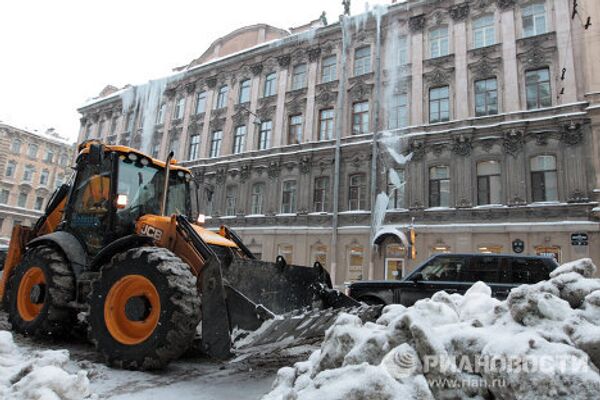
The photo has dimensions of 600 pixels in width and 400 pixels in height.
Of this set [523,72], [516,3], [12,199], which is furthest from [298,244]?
[12,199]

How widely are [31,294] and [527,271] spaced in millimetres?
8663

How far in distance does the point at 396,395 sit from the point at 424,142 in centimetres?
1758

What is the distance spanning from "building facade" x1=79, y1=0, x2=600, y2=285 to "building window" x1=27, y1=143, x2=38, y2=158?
3811cm

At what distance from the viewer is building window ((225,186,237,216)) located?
80.3 feet

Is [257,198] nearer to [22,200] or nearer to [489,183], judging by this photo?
[489,183]

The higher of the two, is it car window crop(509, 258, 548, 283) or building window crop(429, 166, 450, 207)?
building window crop(429, 166, 450, 207)

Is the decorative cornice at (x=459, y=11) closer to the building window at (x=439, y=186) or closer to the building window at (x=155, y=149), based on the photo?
the building window at (x=439, y=186)

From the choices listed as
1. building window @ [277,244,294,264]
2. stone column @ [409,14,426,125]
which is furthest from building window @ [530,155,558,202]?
building window @ [277,244,294,264]

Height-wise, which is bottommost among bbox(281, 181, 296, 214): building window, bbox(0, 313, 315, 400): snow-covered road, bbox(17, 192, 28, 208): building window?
bbox(0, 313, 315, 400): snow-covered road

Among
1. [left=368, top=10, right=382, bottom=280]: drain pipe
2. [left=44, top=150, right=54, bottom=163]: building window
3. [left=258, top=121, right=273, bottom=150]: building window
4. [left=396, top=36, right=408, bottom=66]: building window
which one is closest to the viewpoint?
[left=368, top=10, right=382, bottom=280]: drain pipe

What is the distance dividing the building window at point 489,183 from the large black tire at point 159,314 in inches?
619

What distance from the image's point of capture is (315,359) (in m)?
3.52

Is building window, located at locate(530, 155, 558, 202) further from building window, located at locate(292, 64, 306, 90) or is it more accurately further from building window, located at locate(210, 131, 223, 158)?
building window, located at locate(210, 131, 223, 158)

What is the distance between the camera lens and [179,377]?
4543 mm
